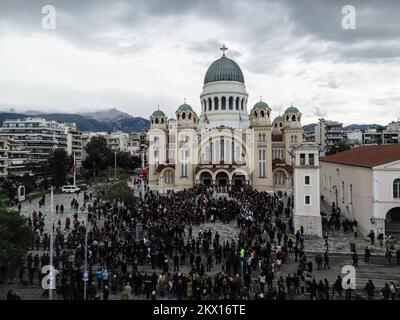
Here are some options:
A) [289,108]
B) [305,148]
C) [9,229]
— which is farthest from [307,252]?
[289,108]

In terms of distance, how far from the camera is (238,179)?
167 ft

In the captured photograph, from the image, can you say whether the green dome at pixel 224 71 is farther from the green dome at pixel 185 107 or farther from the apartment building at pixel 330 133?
the apartment building at pixel 330 133

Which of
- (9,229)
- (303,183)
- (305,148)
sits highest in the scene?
(305,148)

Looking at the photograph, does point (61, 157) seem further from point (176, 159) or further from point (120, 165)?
point (120, 165)

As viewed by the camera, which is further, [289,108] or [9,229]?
[289,108]

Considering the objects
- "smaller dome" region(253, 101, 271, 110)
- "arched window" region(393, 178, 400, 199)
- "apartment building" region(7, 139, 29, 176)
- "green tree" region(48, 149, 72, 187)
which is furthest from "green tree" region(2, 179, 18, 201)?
"arched window" region(393, 178, 400, 199)

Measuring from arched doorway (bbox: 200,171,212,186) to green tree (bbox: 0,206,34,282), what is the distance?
3472 centimetres

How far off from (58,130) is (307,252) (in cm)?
7255

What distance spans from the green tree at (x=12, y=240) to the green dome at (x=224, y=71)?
4475cm

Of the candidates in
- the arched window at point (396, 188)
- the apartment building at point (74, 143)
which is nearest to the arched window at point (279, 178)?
the arched window at point (396, 188)

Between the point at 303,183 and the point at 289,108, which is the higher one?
the point at 289,108

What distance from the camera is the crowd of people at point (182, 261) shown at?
15.0 metres

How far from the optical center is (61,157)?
54312 millimetres

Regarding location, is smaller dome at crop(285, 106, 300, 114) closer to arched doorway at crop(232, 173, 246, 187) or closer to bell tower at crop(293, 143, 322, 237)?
arched doorway at crop(232, 173, 246, 187)
